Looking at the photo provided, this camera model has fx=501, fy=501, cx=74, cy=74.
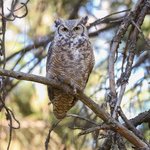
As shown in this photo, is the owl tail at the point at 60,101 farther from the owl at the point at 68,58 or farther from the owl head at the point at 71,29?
the owl head at the point at 71,29

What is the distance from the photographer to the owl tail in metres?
3.25

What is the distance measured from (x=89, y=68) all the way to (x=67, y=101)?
26 cm

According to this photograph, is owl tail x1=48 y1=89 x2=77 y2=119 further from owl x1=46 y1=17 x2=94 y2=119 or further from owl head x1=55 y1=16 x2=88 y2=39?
owl head x1=55 y1=16 x2=88 y2=39

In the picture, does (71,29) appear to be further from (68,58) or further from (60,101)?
(60,101)

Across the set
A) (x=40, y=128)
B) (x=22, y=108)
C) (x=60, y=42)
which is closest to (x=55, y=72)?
(x=60, y=42)

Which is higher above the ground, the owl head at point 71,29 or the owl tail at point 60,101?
the owl head at point 71,29

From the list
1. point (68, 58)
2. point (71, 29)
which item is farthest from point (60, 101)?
point (71, 29)

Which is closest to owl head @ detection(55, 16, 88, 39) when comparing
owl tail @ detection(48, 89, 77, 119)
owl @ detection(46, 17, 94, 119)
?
owl @ detection(46, 17, 94, 119)

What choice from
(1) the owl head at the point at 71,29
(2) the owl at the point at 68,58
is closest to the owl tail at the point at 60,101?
(2) the owl at the point at 68,58

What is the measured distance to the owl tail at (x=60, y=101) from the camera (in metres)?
3.25

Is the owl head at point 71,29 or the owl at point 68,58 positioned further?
the owl head at point 71,29

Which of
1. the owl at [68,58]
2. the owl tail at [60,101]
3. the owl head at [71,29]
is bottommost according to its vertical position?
the owl tail at [60,101]

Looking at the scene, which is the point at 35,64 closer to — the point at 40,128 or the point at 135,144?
the point at 40,128

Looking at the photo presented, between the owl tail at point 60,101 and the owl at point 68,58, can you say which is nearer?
the owl at point 68,58
